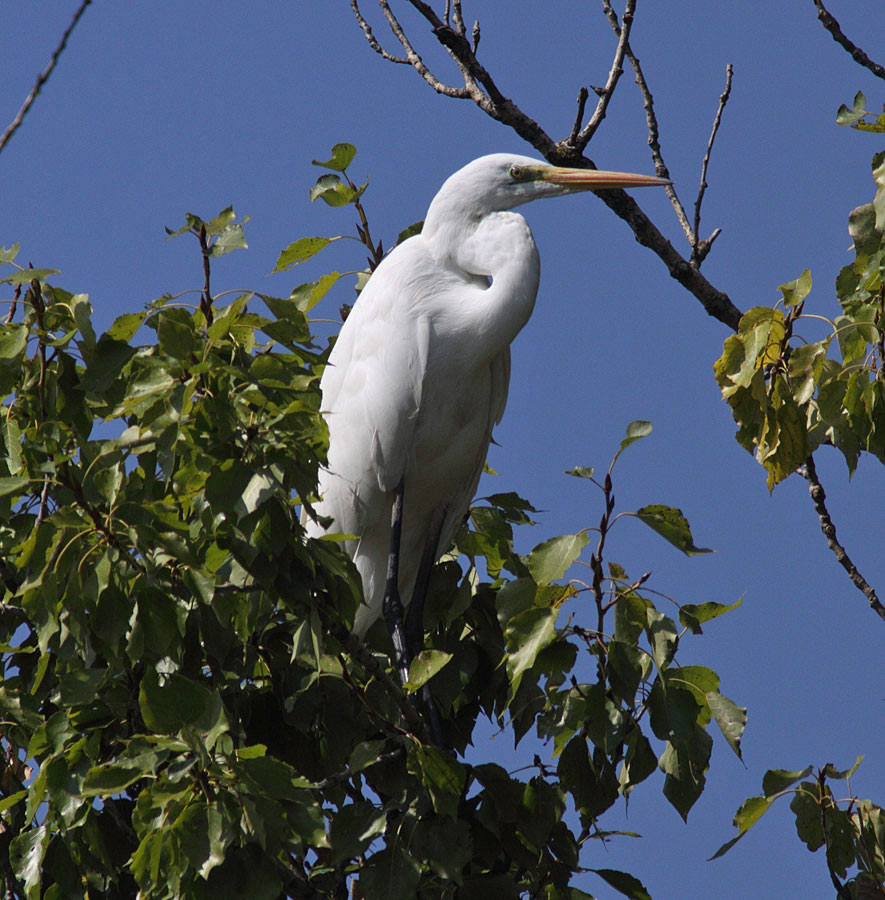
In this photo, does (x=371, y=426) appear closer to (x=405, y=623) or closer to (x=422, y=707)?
(x=405, y=623)

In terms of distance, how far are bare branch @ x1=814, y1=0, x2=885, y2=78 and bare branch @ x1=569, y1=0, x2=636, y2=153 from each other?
59 cm

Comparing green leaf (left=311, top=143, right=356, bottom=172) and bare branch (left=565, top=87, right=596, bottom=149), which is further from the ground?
bare branch (left=565, top=87, right=596, bottom=149)

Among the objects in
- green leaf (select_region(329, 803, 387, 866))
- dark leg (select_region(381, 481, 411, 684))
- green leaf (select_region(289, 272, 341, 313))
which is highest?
green leaf (select_region(289, 272, 341, 313))

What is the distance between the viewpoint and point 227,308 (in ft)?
7.24

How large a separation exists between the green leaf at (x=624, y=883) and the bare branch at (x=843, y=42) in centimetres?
209

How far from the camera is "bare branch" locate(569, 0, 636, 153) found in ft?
11.8

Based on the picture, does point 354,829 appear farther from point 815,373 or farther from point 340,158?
point 340,158

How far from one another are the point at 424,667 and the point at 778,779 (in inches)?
32.8

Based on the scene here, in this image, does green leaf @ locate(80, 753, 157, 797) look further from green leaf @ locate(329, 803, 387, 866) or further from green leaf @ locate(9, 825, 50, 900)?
green leaf @ locate(329, 803, 387, 866)

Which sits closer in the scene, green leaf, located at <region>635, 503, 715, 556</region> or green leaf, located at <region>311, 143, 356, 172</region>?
green leaf, located at <region>635, 503, 715, 556</region>

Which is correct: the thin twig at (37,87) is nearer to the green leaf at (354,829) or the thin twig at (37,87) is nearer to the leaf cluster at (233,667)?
the leaf cluster at (233,667)

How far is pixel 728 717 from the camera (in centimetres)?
264

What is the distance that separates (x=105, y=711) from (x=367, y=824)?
0.61 metres

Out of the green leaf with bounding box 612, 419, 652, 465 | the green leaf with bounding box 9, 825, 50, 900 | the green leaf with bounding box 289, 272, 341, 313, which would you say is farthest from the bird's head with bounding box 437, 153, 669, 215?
the green leaf with bounding box 9, 825, 50, 900
